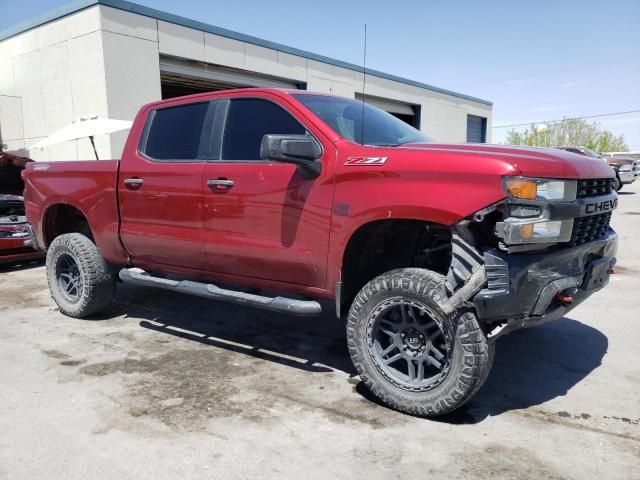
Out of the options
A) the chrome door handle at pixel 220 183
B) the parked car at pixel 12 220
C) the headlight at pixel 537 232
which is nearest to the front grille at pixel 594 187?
the headlight at pixel 537 232

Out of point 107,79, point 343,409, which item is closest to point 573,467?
point 343,409

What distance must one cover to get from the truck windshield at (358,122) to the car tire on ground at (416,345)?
1.08 meters

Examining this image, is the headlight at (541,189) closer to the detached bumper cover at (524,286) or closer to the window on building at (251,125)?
the detached bumper cover at (524,286)

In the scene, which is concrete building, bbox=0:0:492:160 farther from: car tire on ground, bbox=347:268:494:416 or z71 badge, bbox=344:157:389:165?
car tire on ground, bbox=347:268:494:416

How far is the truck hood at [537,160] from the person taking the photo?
110 inches

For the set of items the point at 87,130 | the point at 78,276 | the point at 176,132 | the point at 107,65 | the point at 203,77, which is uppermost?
the point at 203,77

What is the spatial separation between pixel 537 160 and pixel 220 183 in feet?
7.37

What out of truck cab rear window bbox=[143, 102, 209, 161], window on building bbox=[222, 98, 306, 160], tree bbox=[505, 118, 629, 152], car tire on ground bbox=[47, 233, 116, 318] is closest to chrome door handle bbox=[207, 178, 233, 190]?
window on building bbox=[222, 98, 306, 160]

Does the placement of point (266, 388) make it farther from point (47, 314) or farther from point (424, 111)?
point (424, 111)


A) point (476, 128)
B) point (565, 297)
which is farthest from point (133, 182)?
point (476, 128)

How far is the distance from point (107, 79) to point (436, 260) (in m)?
9.83

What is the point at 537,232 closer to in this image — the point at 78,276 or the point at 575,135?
the point at 78,276

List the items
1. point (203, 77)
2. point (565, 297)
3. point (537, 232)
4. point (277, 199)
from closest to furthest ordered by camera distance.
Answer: point (537, 232)
point (565, 297)
point (277, 199)
point (203, 77)

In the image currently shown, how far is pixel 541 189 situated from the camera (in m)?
2.84
